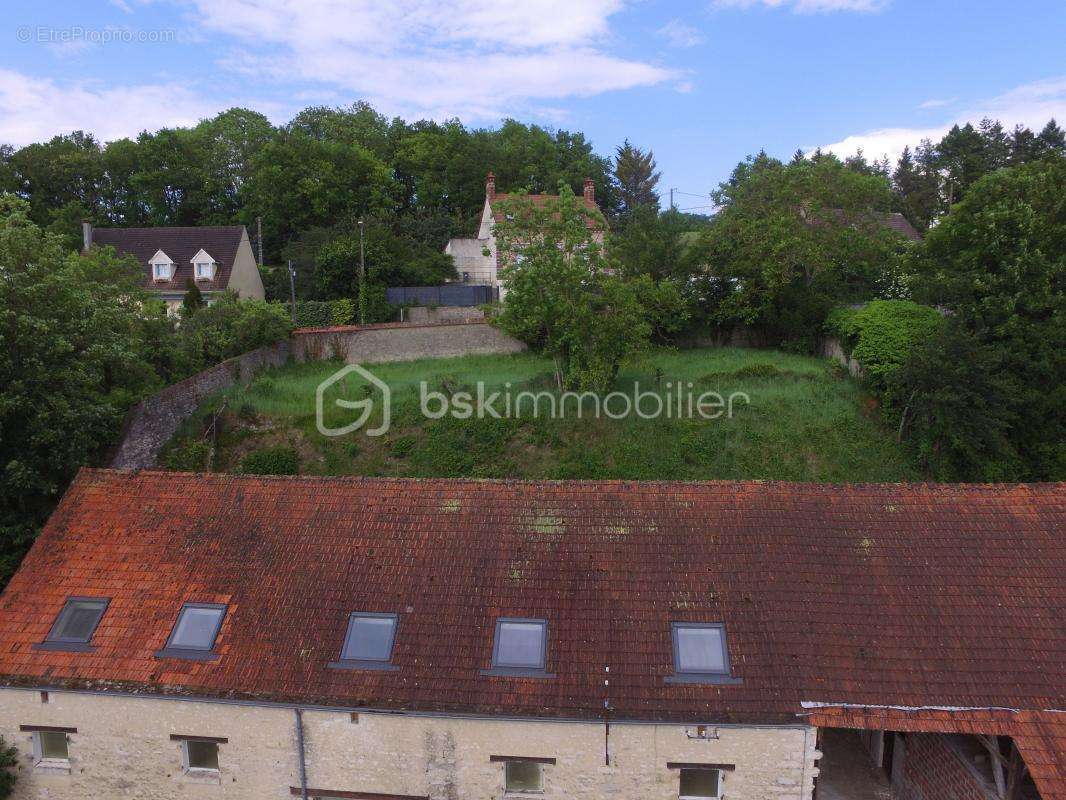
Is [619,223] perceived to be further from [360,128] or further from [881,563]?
[881,563]

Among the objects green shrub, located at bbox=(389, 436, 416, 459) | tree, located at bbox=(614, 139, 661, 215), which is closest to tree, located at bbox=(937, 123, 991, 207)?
tree, located at bbox=(614, 139, 661, 215)

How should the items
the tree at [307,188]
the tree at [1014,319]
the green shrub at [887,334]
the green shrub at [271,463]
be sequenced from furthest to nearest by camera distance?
the tree at [307,188] < the green shrub at [887,334] < the green shrub at [271,463] < the tree at [1014,319]

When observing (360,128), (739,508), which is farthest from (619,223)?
(739,508)

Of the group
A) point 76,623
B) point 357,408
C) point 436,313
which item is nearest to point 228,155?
point 436,313

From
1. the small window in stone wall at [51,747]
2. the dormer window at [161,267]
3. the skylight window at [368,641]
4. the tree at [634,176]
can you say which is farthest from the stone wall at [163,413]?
the tree at [634,176]

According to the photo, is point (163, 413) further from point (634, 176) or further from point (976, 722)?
point (634, 176)

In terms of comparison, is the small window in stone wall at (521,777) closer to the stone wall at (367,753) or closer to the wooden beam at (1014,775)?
the stone wall at (367,753)
